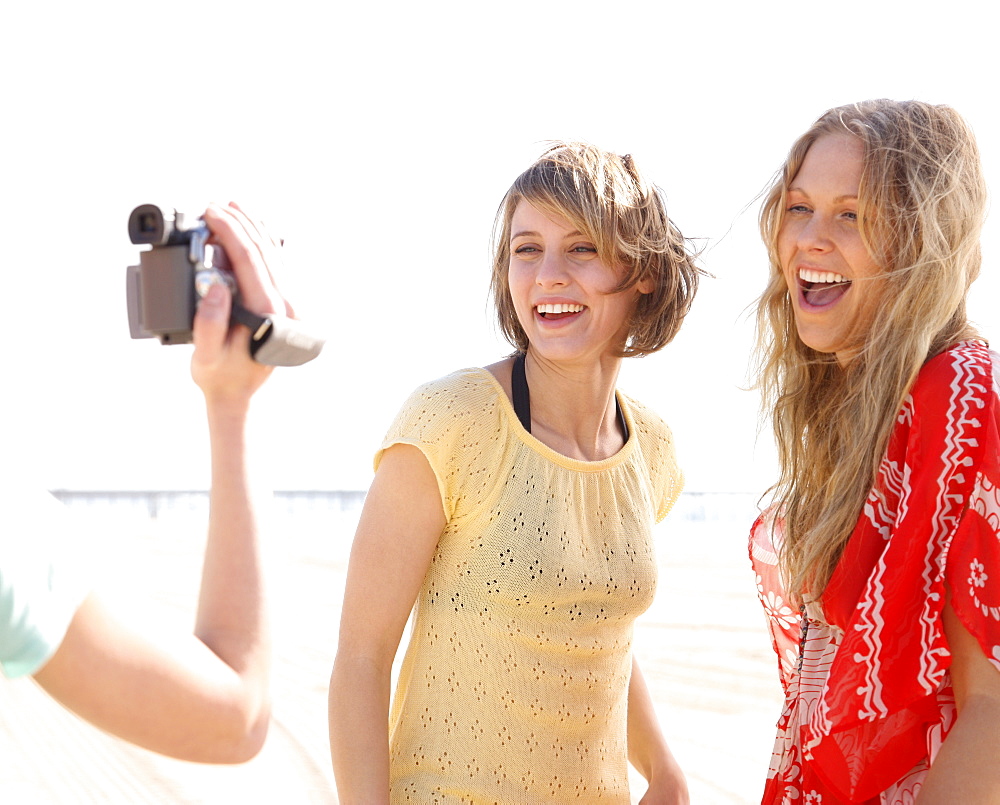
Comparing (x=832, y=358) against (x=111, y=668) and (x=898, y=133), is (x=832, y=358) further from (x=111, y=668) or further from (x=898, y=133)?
(x=111, y=668)

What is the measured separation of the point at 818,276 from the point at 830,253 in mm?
70

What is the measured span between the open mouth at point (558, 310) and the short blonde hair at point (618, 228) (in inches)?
5.4

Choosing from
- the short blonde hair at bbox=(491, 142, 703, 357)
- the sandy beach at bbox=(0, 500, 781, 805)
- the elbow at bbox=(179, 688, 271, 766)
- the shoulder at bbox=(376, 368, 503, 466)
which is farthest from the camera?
the sandy beach at bbox=(0, 500, 781, 805)

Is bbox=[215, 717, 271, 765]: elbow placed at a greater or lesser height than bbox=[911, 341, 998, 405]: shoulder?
lesser

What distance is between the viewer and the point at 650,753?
305 centimetres

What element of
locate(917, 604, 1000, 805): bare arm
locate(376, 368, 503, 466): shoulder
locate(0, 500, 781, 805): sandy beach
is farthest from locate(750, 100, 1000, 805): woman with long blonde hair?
locate(0, 500, 781, 805): sandy beach

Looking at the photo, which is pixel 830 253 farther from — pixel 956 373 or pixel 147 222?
pixel 147 222

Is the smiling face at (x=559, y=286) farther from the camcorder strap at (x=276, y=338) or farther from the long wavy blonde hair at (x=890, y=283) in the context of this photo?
the camcorder strap at (x=276, y=338)

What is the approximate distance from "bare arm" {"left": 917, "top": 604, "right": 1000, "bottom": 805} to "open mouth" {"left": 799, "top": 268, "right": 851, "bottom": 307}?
889 millimetres

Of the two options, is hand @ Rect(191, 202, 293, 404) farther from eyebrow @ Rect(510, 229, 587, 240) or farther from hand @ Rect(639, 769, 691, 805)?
hand @ Rect(639, 769, 691, 805)

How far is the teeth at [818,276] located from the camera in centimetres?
267

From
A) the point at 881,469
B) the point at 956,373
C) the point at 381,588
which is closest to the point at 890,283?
the point at 956,373

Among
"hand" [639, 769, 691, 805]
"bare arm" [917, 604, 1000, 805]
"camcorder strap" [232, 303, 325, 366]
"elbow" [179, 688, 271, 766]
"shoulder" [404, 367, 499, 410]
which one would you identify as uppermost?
"camcorder strap" [232, 303, 325, 366]

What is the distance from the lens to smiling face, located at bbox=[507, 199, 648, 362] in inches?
114
